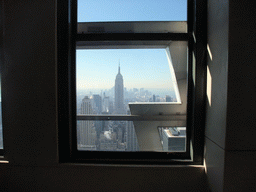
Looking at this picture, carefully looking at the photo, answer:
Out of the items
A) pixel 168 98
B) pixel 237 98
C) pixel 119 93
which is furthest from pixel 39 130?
pixel 237 98

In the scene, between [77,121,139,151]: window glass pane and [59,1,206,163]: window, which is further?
[77,121,139,151]: window glass pane

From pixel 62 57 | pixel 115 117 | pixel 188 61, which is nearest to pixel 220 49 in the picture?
pixel 188 61

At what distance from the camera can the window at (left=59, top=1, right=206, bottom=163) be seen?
209 cm

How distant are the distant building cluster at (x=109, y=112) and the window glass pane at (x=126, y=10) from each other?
29.0 inches

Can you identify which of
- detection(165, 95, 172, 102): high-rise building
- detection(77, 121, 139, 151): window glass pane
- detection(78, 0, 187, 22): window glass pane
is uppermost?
detection(78, 0, 187, 22): window glass pane

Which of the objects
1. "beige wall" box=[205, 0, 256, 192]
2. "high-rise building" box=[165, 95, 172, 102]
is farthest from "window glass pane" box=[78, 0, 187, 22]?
"high-rise building" box=[165, 95, 172, 102]

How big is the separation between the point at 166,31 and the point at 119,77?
86 centimetres

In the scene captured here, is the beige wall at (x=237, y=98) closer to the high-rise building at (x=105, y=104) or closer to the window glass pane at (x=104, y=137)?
the window glass pane at (x=104, y=137)

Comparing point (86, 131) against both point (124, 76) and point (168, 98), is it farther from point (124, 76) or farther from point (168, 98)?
point (168, 98)

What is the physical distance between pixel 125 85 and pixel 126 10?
100cm

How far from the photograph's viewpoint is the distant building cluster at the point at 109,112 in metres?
2.22

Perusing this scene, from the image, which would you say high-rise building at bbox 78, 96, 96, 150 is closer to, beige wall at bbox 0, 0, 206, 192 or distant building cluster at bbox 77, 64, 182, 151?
distant building cluster at bbox 77, 64, 182, 151

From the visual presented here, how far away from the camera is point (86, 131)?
226 cm

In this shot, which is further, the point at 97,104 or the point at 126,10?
the point at 97,104
